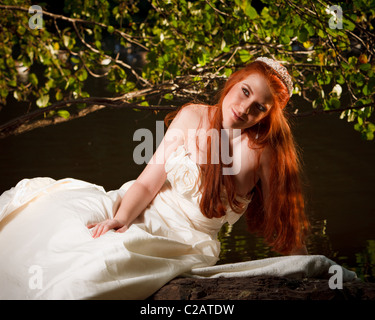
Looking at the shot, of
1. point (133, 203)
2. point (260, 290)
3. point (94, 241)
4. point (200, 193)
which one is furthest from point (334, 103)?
point (94, 241)

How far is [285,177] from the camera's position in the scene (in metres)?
2.42

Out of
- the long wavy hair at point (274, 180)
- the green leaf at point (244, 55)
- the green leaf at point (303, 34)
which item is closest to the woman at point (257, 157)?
the long wavy hair at point (274, 180)

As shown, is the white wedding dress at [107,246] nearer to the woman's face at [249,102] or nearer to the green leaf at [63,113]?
the woman's face at [249,102]

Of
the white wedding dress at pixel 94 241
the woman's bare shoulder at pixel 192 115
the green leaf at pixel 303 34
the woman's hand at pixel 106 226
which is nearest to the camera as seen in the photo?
the white wedding dress at pixel 94 241

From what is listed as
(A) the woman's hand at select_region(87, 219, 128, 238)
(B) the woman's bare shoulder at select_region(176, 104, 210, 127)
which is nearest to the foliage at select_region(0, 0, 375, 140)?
(B) the woman's bare shoulder at select_region(176, 104, 210, 127)

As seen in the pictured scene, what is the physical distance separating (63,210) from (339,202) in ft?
12.0

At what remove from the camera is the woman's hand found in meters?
2.13

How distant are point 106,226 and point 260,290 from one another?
62cm

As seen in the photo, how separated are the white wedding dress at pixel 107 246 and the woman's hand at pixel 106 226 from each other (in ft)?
0.09

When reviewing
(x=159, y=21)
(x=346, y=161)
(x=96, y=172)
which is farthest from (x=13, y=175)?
(x=346, y=161)

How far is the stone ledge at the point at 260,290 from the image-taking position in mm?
1903

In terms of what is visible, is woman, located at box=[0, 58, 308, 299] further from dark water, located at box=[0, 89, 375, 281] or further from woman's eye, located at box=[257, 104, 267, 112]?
dark water, located at box=[0, 89, 375, 281]

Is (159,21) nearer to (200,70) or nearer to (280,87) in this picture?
(200,70)

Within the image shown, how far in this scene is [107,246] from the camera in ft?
6.37
